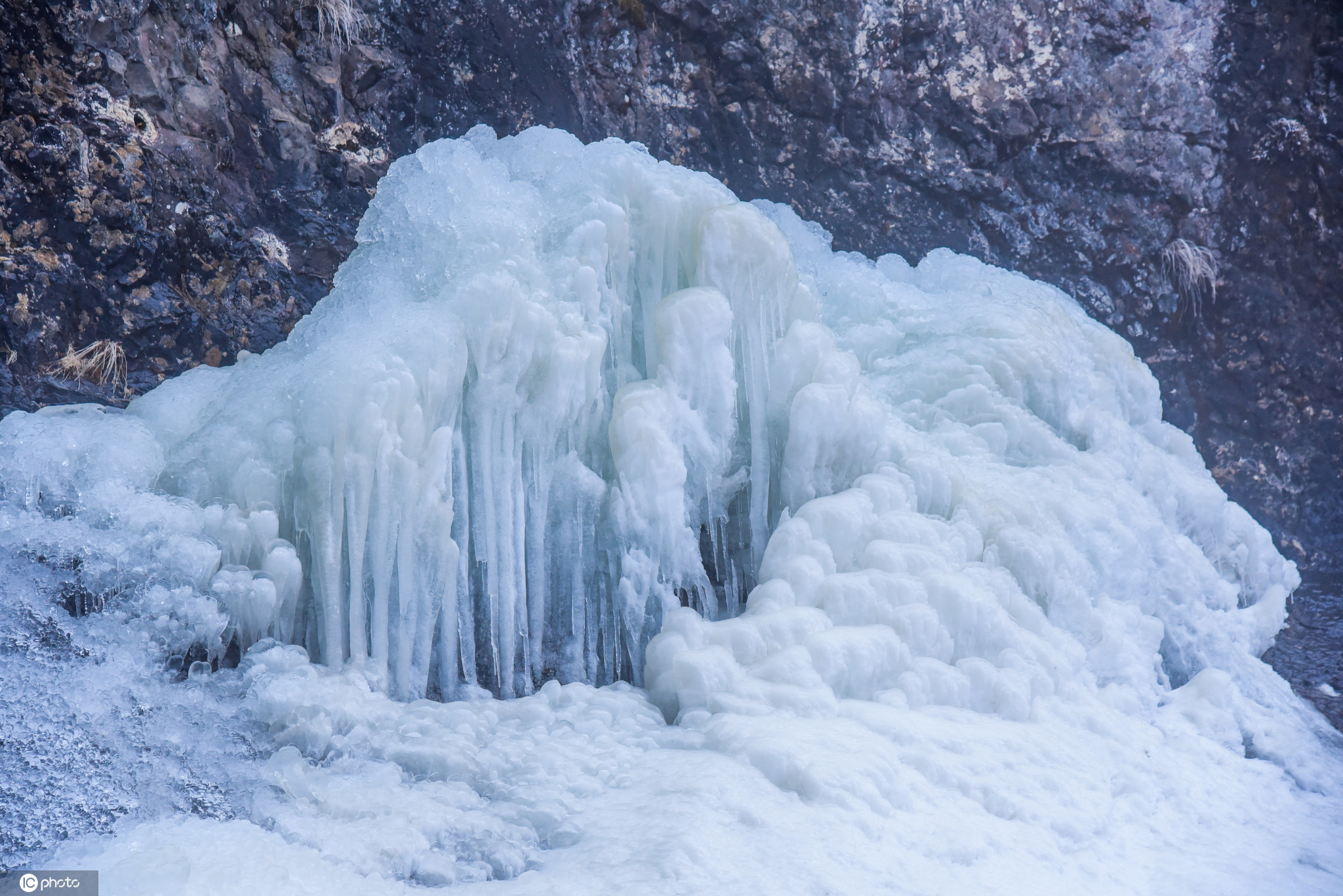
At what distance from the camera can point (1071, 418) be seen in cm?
518

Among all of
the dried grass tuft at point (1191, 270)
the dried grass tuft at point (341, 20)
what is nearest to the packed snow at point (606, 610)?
the dried grass tuft at point (341, 20)

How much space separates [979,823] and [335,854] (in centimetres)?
207

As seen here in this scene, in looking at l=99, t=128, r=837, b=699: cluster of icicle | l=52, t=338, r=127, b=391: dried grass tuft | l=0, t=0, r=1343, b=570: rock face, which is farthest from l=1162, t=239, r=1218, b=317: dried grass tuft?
l=52, t=338, r=127, b=391: dried grass tuft

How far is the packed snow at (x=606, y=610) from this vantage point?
2.64m

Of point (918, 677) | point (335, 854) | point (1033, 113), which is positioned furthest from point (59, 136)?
point (1033, 113)

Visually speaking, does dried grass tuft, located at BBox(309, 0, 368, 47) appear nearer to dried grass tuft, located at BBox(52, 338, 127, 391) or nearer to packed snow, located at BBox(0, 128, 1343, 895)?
packed snow, located at BBox(0, 128, 1343, 895)

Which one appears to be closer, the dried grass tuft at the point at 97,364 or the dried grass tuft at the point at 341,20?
the dried grass tuft at the point at 97,364

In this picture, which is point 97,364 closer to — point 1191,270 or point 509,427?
point 509,427

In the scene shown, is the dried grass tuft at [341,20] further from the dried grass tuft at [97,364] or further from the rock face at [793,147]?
the dried grass tuft at [97,364]

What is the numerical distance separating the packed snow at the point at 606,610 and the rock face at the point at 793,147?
1.32 meters

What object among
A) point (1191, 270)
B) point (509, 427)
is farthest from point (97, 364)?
point (1191, 270)

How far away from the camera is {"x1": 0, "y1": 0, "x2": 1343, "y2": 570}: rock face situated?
4.35m

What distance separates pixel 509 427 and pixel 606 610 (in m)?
0.90

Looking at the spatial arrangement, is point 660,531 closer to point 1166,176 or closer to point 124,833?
point 124,833
